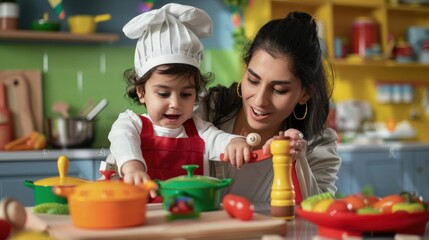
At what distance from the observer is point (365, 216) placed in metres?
1.09

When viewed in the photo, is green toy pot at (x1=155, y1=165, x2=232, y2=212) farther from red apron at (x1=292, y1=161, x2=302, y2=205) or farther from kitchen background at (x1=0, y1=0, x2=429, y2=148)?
kitchen background at (x1=0, y1=0, x2=429, y2=148)

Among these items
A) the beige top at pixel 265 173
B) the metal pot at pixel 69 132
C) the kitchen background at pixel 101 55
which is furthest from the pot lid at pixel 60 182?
the metal pot at pixel 69 132

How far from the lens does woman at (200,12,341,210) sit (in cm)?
194

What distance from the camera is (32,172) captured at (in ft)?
12.2

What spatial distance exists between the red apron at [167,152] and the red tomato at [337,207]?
2.50 ft

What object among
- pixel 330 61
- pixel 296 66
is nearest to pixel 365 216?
pixel 296 66

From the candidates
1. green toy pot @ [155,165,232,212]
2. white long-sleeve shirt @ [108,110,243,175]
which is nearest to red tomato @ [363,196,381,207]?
green toy pot @ [155,165,232,212]

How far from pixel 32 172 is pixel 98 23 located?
1270 mm

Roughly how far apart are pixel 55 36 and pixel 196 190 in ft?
10.4

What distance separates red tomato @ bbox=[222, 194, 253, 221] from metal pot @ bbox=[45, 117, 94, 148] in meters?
2.98

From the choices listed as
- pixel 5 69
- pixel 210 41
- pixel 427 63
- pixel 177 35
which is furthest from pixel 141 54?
pixel 427 63

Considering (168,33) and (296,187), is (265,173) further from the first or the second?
(168,33)

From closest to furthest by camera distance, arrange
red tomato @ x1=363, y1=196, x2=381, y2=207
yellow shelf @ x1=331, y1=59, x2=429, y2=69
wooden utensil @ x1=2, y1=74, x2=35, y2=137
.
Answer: red tomato @ x1=363, y1=196, x2=381, y2=207 → wooden utensil @ x1=2, y1=74, x2=35, y2=137 → yellow shelf @ x1=331, y1=59, x2=429, y2=69

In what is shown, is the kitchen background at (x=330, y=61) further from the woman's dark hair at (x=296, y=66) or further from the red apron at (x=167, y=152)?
the red apron at (x=167, y=152)
